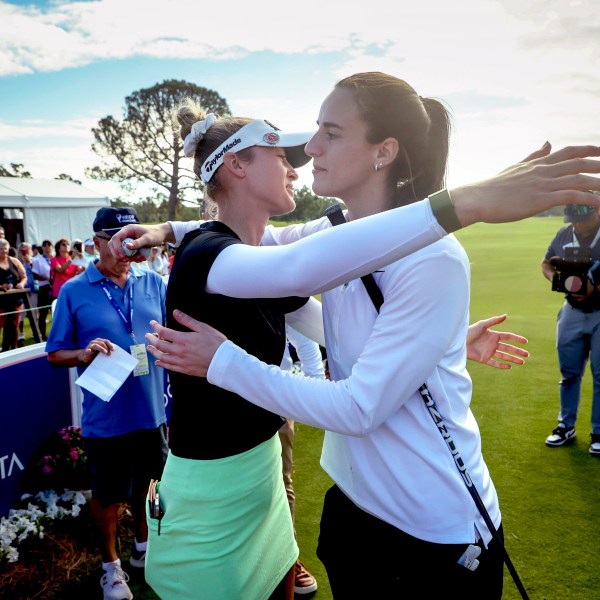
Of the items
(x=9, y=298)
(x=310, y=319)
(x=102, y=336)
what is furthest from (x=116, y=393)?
(x=9, y=298)

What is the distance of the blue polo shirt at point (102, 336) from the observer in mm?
3371

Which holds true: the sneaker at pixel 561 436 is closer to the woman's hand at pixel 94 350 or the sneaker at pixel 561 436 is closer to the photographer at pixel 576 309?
the photographer at pixel 576 309

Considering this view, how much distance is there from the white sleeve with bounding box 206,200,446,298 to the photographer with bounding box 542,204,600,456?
4387mm

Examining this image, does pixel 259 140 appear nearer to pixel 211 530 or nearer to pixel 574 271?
pixel 211 530

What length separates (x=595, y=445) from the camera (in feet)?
16.6

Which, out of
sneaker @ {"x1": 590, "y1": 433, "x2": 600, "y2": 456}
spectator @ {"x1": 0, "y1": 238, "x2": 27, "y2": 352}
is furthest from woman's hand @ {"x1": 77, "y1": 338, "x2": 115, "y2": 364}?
spectator @ {"x1": 0, "y1": 238, "x2": 27, "y2": 352}

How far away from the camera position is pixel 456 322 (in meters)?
1.41

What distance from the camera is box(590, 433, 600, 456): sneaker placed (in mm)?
5023

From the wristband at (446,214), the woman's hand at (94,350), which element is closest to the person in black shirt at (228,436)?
the wristband at (446,214)

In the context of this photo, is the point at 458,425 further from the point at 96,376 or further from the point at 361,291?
the point at 96,376

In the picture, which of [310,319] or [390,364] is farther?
Result: [310,319]

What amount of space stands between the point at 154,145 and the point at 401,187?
4052cm

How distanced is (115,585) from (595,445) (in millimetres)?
4424

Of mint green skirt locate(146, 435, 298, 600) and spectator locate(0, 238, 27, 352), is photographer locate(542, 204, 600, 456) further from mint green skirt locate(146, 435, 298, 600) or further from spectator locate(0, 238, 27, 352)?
spectator locate(0, 238, 27, 352)
